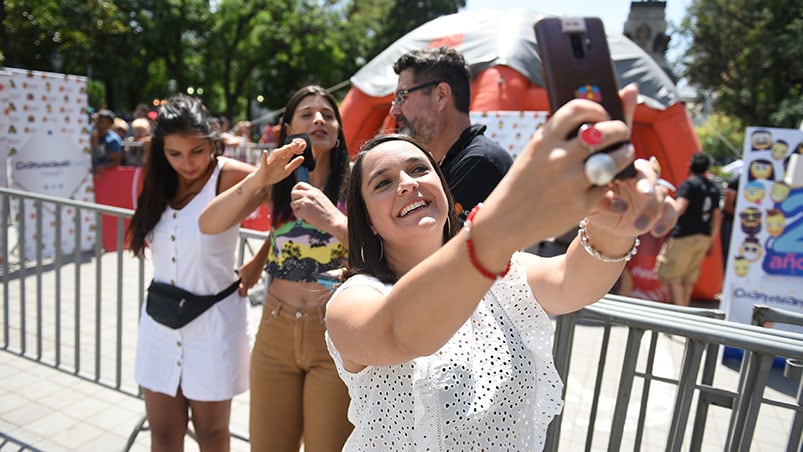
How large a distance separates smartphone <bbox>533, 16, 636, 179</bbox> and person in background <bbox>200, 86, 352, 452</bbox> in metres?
1.14

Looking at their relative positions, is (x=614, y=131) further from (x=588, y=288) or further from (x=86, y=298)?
(x=86, y=298)

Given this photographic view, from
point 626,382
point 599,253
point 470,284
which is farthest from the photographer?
point 626,382

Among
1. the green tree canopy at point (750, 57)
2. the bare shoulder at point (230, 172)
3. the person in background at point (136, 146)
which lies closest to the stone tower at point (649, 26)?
the green tree canopy at point (750, 57)

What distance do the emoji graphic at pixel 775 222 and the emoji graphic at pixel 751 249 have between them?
0.51 ft

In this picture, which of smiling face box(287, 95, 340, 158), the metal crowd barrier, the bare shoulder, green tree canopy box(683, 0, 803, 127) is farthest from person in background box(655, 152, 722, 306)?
green tree canopy box(683, 0, 803, 127)

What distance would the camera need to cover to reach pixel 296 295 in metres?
2.20

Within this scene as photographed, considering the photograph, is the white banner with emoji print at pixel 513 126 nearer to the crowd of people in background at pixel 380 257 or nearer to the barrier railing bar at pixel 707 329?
the crowd of people in background at pixel 380 257

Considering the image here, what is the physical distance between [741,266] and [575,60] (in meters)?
5.07

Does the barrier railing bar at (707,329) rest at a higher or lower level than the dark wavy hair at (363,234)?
lower

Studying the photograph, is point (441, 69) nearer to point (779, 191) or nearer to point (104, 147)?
point (779, 191)

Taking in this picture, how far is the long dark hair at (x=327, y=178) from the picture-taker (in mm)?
2301

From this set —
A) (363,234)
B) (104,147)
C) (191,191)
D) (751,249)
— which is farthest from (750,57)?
(363,234)

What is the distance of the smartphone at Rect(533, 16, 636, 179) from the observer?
2.89 ft

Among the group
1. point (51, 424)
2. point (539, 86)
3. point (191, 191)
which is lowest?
point (51, 424)
